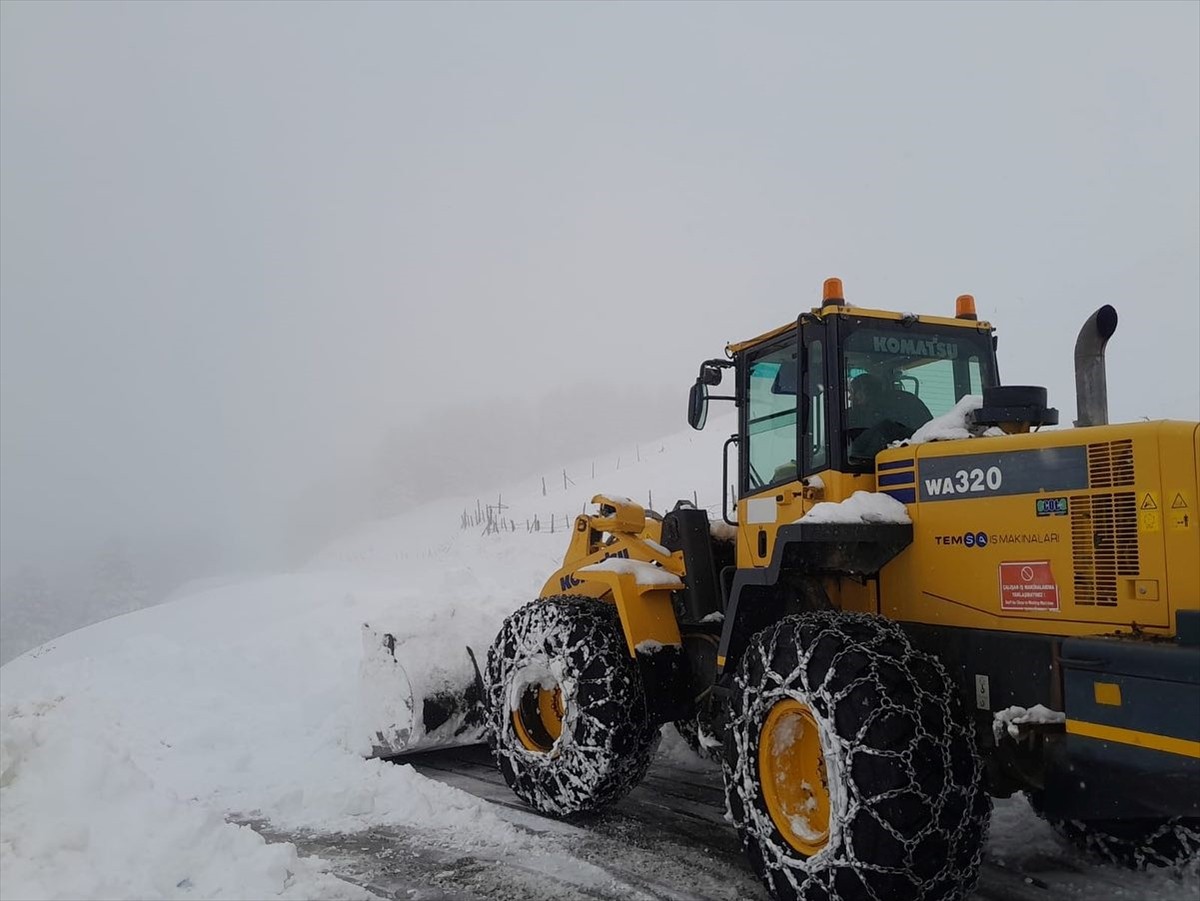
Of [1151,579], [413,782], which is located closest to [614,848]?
[413,782]

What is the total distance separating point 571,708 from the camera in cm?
544

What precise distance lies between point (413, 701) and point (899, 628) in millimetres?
4132

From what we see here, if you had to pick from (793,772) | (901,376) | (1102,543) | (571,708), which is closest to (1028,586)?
(1102,543)

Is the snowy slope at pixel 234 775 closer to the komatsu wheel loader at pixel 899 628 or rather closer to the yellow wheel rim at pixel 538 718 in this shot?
the yellow wheel rim at pixel 538 718

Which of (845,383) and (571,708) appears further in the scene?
Answer: (571,708)

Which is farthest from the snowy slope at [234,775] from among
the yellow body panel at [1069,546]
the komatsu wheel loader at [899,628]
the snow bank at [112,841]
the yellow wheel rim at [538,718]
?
the yellow body panel at [1069,546]

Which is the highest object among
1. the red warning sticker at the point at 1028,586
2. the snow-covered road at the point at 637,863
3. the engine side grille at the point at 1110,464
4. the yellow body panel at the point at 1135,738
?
the engine side grille at the point at 1110,464

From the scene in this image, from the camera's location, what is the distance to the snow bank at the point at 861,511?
424 centimetres

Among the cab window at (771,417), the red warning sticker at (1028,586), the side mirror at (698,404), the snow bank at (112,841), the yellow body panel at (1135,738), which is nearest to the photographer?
the yellow body panel at (1135,738)

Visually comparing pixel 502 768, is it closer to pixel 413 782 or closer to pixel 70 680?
pixel 413 782

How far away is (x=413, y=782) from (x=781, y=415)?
133 inches

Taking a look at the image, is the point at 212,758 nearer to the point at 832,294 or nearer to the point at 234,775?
the point at 234,775

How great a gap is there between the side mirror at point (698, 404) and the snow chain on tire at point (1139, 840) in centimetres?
266

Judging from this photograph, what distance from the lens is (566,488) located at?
34125 millimetres
